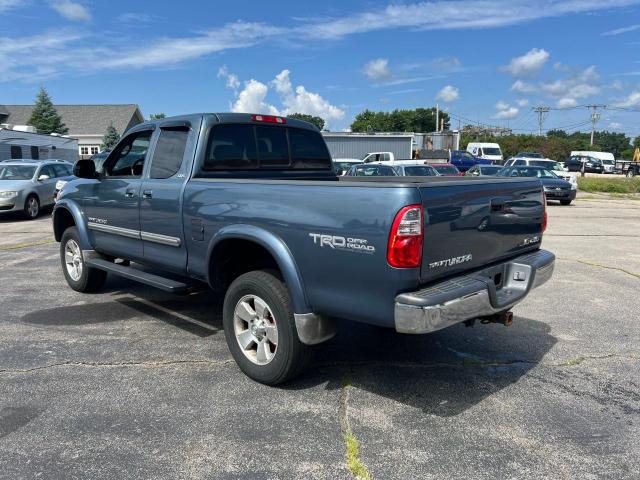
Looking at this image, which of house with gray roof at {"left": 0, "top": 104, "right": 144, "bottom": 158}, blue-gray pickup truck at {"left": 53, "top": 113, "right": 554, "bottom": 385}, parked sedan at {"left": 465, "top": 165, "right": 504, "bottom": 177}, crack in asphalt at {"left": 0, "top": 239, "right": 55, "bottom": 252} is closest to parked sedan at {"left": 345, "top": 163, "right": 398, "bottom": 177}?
parked sedan at {"left": 465, "top": 165, "right": 504, "bottom": 177}

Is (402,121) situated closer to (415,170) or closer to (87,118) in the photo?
(87,118)

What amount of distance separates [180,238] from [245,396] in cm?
153

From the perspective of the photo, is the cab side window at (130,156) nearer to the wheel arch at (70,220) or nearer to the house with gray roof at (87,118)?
the wheel arch at (70,220)

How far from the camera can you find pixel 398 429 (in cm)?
341

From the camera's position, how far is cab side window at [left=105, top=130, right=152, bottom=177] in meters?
5.36

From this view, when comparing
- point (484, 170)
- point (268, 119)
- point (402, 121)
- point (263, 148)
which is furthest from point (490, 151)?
point (402, 121)

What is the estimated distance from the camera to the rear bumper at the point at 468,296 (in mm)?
3129

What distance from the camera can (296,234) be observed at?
141 inches

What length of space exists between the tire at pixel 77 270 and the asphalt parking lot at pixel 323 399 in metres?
0.41

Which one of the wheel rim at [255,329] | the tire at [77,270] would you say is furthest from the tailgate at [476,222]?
the tire at [77,270]

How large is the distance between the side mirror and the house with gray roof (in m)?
51.0

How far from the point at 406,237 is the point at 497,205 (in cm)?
109

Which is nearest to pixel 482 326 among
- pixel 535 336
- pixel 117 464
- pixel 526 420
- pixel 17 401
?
pixel 535 336

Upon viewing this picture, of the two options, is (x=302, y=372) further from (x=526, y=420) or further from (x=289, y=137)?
(x=289, y=137)
